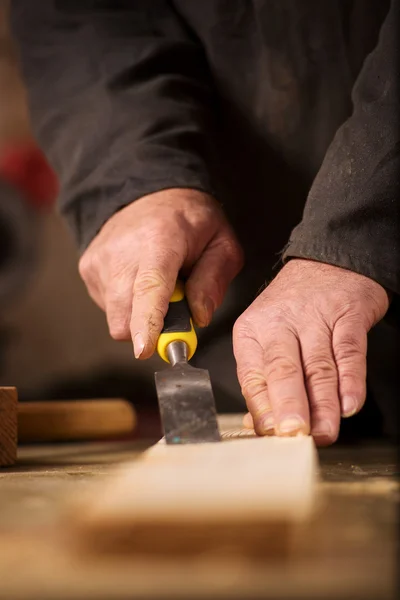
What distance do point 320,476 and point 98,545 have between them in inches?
8.1

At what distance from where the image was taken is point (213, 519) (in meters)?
0.27

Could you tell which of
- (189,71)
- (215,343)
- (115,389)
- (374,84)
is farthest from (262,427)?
(115,389)

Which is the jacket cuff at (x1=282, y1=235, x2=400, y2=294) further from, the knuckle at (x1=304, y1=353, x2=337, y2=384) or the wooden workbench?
the wooden workbench

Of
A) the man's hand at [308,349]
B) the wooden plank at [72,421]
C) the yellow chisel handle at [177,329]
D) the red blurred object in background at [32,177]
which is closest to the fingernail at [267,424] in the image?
Answer: the man's hand at [308,349]

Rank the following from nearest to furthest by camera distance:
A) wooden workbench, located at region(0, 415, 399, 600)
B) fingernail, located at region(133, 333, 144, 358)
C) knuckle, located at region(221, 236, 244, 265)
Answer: wooden workbench, located at region(0, 415, 399, 600), fingernail, located at region(133, 333, 144, 358), knuckle, located at region(221, 236, 244, 265)

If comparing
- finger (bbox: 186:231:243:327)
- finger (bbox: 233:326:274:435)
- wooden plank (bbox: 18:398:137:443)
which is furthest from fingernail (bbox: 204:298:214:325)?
wooden plank (bbox: 18:398:137:443)

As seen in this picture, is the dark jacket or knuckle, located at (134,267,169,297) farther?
the dark jacket

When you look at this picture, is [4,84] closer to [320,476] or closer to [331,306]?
[331,306]

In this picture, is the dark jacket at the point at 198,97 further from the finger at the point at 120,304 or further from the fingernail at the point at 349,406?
the fingernail at the point at 349,406

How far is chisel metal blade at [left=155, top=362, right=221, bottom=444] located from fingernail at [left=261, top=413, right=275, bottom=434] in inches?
1.6

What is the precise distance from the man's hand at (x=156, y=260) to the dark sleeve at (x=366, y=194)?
4.4 inches

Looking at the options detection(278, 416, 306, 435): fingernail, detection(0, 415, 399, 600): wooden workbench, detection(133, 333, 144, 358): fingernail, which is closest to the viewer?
detection(0, 415, 399, 600): wooden workbench

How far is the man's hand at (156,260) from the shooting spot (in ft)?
1.97

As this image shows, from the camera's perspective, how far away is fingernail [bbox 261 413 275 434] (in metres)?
0.50
